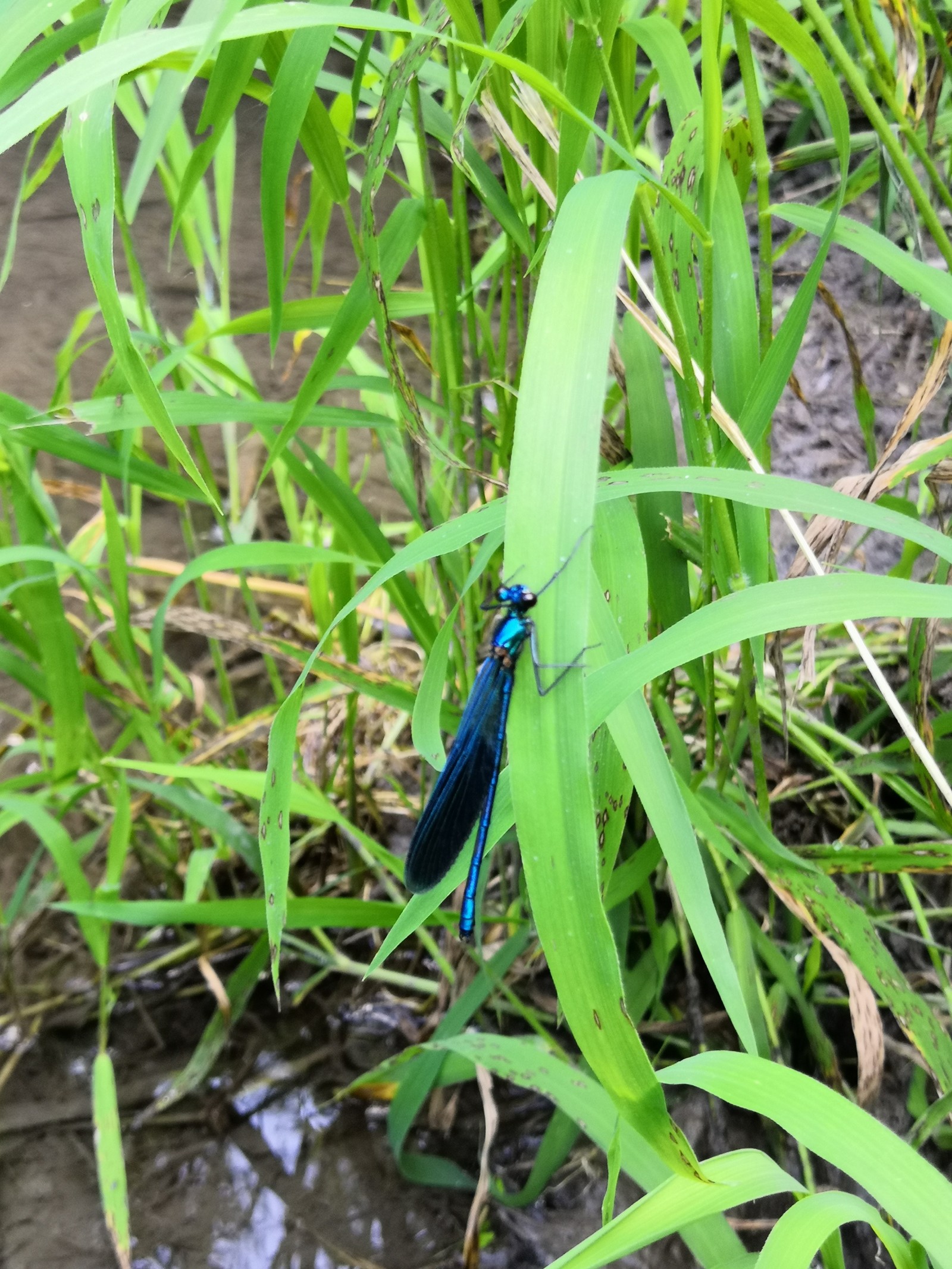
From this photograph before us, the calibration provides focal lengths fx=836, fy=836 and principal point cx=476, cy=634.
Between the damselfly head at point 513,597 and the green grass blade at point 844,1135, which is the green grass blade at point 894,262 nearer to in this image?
the damselfly head at point 513,597

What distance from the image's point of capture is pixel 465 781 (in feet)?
3.12

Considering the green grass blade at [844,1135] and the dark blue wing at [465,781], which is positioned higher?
the dark blue wing at [465,781]

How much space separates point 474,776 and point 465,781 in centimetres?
1

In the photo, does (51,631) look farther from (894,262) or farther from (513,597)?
(894,262)

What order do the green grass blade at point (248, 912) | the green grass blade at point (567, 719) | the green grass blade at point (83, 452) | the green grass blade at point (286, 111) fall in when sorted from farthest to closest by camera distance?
the green grass blade at point (248, 912)
the green grass blade at point (83, 452)
the green grass blade at point (286, 111)
the green grass blade at point (567, 719)

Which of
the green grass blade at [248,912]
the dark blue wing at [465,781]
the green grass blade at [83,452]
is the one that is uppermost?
the green grass blade at [83,452]

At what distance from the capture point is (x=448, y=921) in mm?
1241

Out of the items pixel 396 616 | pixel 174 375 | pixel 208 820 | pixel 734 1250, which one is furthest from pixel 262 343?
pixel 734 1250

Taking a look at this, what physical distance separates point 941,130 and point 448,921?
1306 millimetres

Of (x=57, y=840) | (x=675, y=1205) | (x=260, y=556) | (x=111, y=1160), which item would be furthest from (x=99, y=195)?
(x=111, y=1160)

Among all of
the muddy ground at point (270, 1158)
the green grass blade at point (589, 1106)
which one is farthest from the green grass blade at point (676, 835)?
the muddy ground at point (270, 1158)

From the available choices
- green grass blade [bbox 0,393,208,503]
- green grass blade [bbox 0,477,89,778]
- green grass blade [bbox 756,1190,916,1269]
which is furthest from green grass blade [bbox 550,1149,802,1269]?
green grass blade [bbox 0,477,89,778]

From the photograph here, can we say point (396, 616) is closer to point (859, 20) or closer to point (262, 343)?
point (262, 343)

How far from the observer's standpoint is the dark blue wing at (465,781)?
0.86 metres
